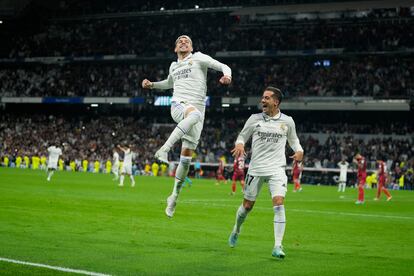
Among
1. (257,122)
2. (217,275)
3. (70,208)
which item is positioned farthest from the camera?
(70,208)

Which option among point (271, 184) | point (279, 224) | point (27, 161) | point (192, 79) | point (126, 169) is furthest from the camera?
point (27, 161)

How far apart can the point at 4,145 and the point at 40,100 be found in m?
6.43

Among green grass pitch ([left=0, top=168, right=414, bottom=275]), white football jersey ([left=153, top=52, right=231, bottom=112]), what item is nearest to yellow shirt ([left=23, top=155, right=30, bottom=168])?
green grass pitch ([left=0, top=168, right=414, bottom=275])

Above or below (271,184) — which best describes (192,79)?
above

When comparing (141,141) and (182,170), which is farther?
(141,141)

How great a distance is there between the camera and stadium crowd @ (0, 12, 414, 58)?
6562 cm

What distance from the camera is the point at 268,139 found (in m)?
12.3

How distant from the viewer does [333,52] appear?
216 feet

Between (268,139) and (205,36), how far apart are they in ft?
206

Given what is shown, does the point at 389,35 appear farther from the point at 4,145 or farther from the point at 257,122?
the point at 257,122

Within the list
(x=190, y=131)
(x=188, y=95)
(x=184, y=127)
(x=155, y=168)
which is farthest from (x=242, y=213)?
(x=155, y=168)

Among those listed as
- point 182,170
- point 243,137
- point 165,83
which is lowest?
point 182,170

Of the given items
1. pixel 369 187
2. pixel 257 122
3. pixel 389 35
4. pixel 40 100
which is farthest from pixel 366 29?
pixel 257 122

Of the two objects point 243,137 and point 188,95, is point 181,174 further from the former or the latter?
point 243,137
